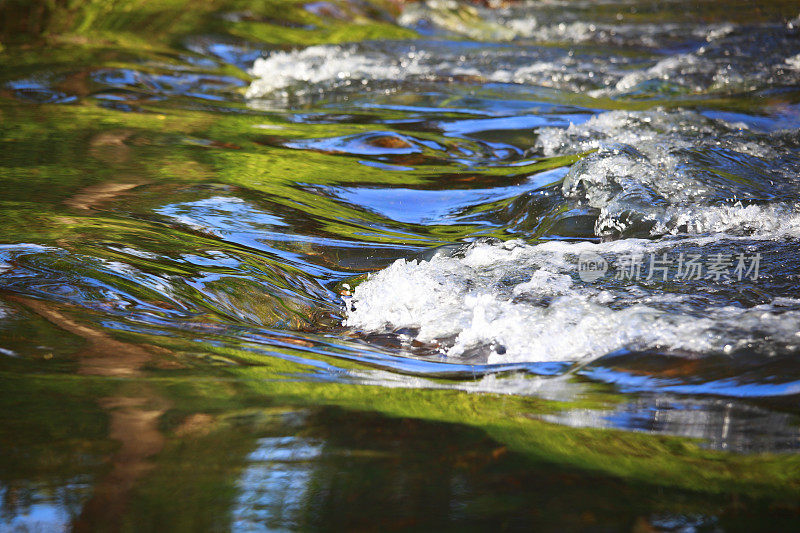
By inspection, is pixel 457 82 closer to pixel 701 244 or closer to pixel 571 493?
pixel 701 244

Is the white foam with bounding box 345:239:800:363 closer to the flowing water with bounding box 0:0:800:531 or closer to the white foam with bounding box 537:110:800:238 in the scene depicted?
the flowing water with bounding box 0:0:800:531

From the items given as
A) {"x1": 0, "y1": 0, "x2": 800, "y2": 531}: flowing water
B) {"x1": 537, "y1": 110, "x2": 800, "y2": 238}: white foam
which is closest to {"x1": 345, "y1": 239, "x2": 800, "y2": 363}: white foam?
{"x1": 0, "y1": 0, "x2": 800, "y2": 531}: flowing water

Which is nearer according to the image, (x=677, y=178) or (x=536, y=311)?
(x=536, y=311)

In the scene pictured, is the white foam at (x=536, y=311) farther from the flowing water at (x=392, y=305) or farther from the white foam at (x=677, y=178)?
the white foam at (x=677, y=178)

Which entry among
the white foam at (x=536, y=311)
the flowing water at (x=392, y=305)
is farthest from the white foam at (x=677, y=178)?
the white foam at (x=536, y=311)

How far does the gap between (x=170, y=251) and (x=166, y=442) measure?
1.11 metres

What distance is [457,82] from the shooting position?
526 centimetres

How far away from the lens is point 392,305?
210 centimetres

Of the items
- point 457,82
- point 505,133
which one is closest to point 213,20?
point 457,82

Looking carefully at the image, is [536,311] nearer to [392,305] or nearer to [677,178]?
[392,305]

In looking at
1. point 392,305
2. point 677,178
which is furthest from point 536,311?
point 677,178

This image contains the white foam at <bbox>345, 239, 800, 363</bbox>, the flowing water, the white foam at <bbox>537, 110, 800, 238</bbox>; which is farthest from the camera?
the white foam at <bbox>537, 110, 800, 238</bbox>

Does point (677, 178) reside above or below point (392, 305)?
above

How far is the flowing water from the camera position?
107 centimetres
